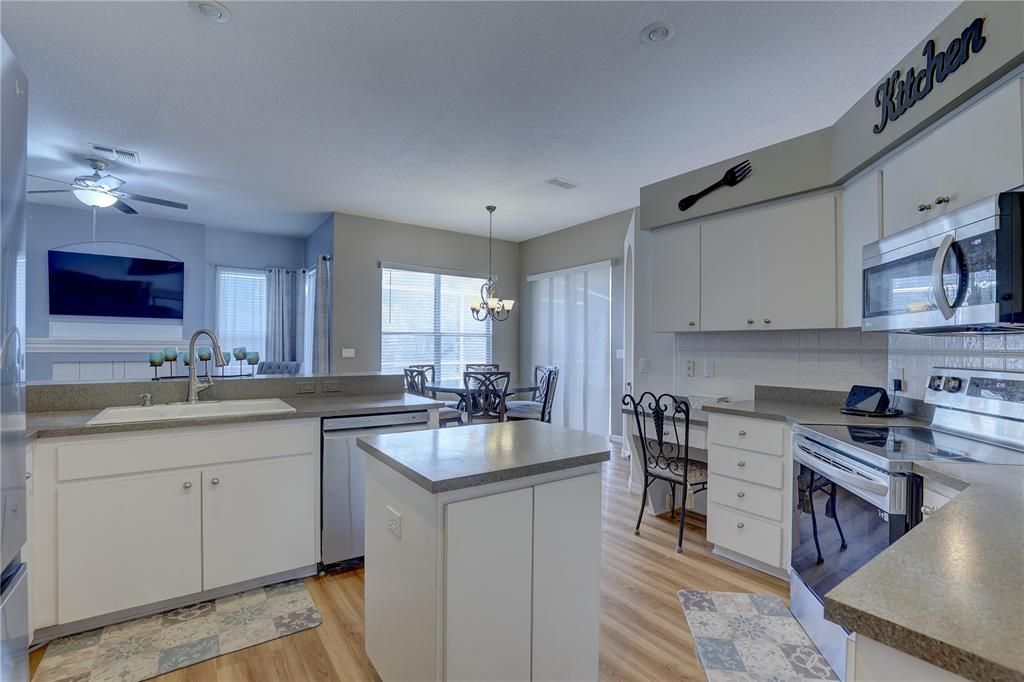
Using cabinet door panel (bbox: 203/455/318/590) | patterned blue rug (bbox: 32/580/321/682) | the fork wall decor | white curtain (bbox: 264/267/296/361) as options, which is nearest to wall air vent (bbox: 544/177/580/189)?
the fork wall decor

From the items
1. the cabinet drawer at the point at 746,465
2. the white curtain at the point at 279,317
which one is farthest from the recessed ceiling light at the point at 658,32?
the white curtain at the point at 279,317

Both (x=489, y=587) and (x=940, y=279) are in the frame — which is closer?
(x=489, y=587)

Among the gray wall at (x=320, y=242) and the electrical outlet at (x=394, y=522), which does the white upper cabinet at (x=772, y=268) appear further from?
the gray wall at (x=320, y=242)

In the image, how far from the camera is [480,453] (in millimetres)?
1537

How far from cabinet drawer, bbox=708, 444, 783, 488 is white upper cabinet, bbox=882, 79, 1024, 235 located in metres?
1.28

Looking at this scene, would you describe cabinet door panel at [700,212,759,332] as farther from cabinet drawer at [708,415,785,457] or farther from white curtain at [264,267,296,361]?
white curtain at [264,267,296,361]

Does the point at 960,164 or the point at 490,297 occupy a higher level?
the point at 960,164

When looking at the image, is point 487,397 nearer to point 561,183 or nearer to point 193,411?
point 561,183

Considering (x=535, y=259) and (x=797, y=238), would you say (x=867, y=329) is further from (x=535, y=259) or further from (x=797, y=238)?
(x=535, y=259)

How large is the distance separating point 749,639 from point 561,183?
3.79 meters

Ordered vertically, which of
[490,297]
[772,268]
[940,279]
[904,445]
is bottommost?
[904,445]

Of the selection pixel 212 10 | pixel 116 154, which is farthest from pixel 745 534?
pixel 116 154

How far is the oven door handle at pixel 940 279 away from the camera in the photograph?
167 cm

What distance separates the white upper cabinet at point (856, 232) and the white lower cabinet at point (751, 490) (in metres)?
0.76
